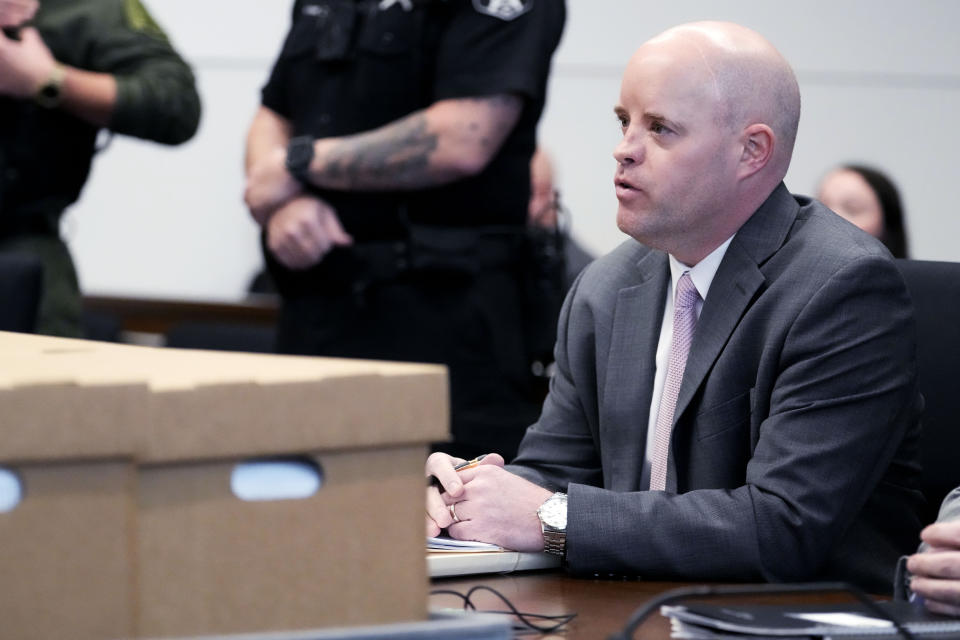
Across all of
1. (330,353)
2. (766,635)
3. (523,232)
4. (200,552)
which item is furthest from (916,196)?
(200,552)

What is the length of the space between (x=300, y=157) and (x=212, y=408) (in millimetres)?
1700

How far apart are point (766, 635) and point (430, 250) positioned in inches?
61.2

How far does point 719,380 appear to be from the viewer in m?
1.62

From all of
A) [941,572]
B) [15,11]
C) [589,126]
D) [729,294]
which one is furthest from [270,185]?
[589,126]

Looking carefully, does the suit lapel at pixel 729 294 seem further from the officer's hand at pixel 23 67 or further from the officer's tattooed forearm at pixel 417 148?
the officer's hand at pixel 23 67

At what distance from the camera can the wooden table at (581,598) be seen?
116 cm

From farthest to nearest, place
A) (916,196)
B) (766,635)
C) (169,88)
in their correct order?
(916,196)
(169,88)
(766,635)

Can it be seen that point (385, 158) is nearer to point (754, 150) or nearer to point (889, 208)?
point (754, 150)

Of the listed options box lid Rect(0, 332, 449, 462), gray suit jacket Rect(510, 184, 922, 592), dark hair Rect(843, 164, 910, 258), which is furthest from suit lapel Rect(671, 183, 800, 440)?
dark hair Rect(843, 164, 910, 258)

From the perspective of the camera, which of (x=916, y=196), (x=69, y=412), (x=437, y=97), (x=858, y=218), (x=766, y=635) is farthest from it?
(x=916, y=196)

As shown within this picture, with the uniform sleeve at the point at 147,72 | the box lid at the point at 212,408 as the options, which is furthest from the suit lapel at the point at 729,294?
the uniform sleeve at the point at 147,72

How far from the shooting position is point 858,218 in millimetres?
3996

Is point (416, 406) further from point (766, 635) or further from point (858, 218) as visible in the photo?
point (858, 218)

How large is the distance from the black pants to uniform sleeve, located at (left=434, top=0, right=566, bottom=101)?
0.37m
